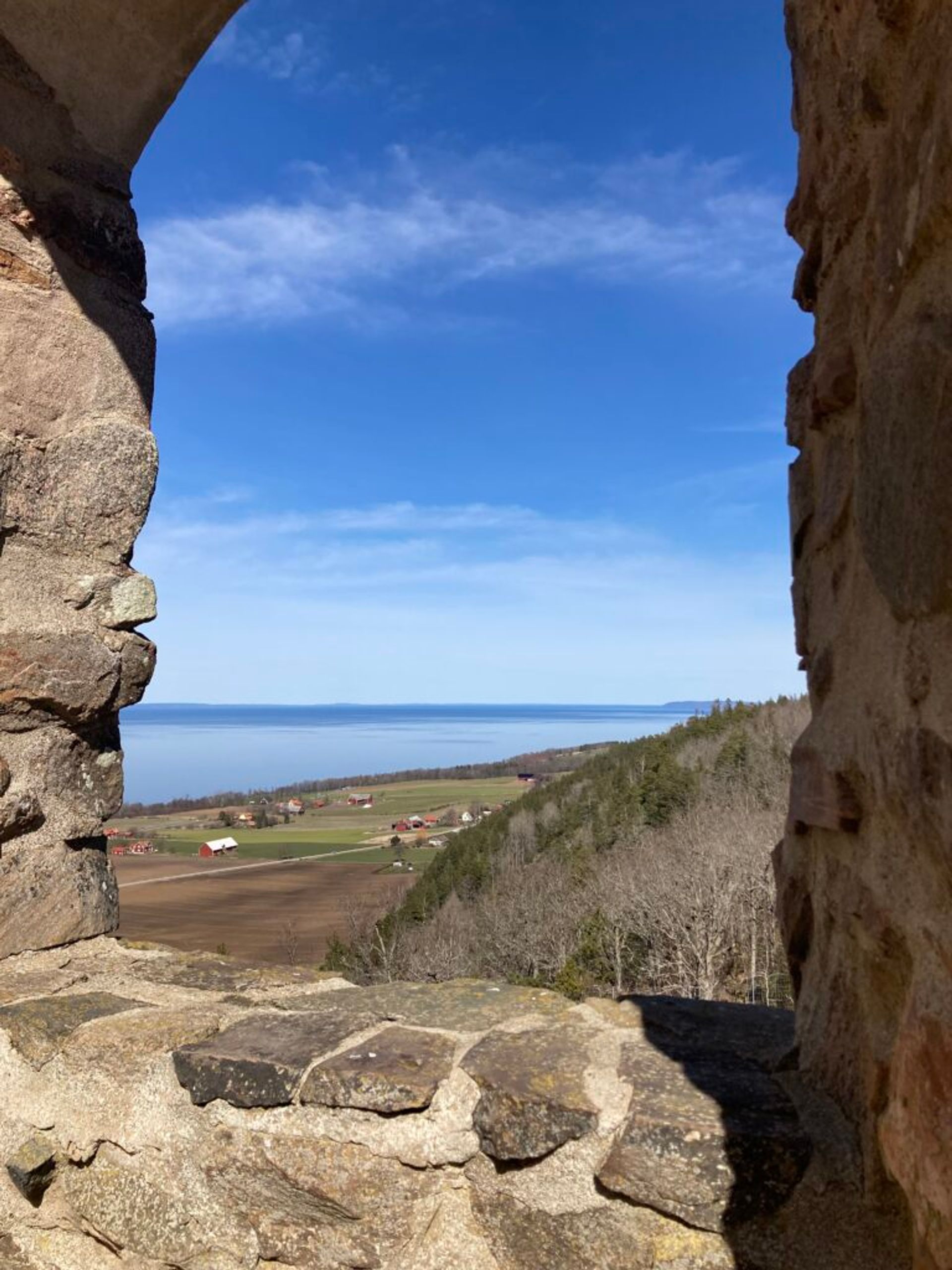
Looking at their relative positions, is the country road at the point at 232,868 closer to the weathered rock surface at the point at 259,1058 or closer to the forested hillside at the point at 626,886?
the forested hillside at the point at 626,886

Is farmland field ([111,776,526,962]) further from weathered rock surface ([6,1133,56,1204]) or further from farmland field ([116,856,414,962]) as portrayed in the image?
weathered rock surface ([6,1133,56,1204])

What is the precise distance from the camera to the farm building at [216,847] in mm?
18438

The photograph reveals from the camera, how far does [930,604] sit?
98cm

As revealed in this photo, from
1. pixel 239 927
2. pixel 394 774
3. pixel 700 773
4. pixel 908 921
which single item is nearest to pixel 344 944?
pixel 239 927

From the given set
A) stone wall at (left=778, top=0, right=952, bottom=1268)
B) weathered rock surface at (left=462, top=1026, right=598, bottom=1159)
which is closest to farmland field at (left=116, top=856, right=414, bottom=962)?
weathered rock surface at (left=462, top=1026, right=598, bottom=1159)

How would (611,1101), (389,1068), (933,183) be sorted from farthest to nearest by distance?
(389,1068)
(611,1101)
(933,183)

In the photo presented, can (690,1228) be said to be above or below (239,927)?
above

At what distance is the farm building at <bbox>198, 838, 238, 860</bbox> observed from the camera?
18438mm

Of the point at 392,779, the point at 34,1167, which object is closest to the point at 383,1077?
the point at 34,1167

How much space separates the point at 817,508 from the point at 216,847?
18.4m

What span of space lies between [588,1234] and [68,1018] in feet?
3.44

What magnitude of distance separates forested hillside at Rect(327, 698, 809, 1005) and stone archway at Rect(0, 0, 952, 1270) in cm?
803

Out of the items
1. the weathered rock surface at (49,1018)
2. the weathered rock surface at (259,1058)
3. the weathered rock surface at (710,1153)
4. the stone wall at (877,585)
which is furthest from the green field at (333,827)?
the stone wall at (877,585)

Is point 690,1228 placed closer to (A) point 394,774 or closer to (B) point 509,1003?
(B) point 509,1003
